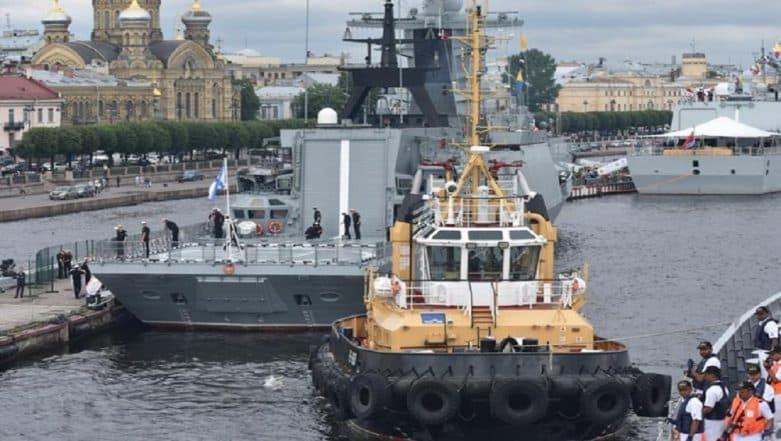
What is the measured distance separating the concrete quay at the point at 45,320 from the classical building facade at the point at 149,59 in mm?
114538

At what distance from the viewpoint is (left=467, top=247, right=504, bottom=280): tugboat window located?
94.3 feet

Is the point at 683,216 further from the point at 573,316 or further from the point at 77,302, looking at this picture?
the point at 573,316

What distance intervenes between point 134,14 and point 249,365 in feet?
456

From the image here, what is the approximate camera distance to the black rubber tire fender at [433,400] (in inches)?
1013

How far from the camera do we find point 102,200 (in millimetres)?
91500

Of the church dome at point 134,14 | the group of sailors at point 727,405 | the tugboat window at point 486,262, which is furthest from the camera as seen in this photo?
the church dome at point 134,14

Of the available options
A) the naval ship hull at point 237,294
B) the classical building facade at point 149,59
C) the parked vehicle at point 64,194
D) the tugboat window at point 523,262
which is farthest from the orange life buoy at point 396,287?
the classical building facade at point 149,59

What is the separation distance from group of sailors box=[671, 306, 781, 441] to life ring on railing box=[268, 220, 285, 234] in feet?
74.1

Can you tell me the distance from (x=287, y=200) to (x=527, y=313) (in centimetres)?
1828

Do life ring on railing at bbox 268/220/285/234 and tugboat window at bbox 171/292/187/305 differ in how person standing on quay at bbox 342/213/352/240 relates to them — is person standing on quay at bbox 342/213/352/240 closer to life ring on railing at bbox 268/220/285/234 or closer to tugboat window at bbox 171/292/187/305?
life ring on railing at bbox 268/220/285/234

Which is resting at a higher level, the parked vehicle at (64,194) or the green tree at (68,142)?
the green tree at (68,142)

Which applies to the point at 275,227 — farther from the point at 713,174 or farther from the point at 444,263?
the point at 713,174

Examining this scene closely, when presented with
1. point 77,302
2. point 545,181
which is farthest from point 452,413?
point 545,181

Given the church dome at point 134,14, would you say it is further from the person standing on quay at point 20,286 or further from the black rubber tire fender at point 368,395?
the black rubber tire fender at point 368,395
